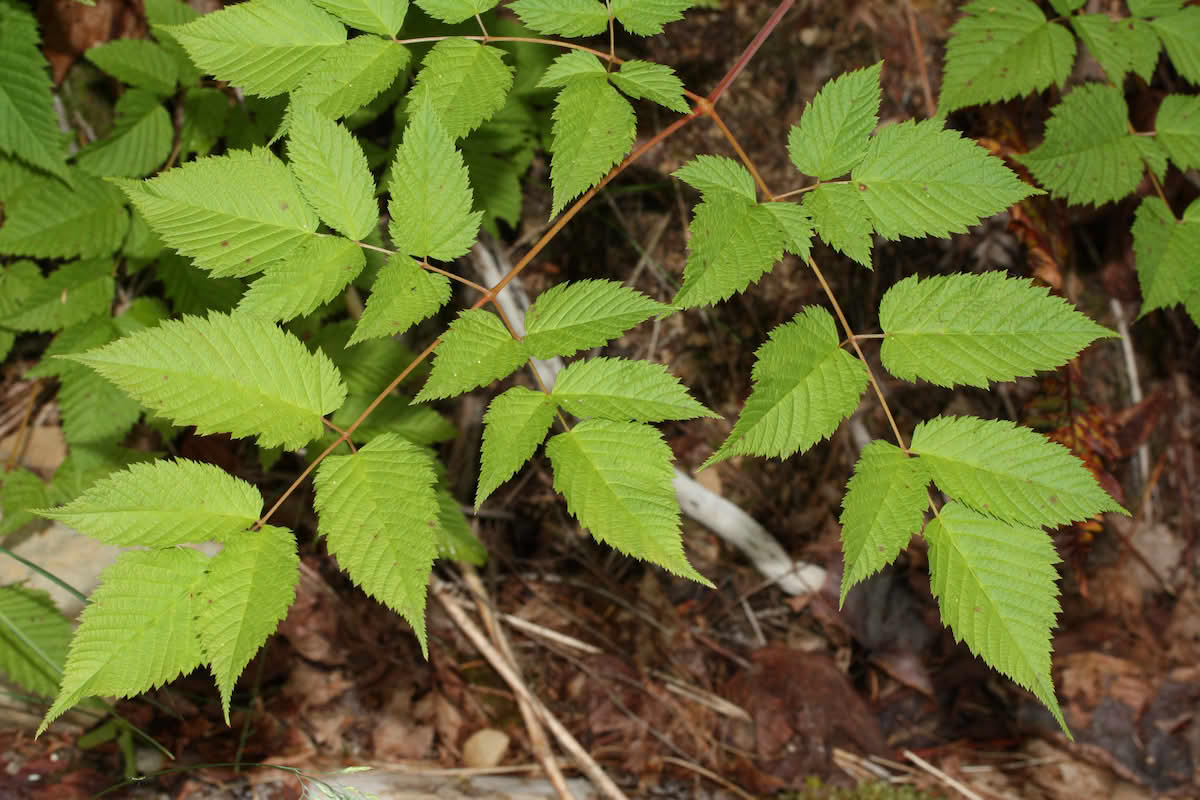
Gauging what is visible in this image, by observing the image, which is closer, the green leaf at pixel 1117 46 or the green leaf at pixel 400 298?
the green leaf at pixel 400 298

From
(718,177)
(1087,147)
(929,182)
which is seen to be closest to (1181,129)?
(1087,147)

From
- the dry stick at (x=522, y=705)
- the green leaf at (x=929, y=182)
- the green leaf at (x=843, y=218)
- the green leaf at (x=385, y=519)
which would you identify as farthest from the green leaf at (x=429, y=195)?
the dry stick at (x=522, y=705)

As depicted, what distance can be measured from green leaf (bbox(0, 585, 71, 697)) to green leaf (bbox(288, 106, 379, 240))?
1.32 m

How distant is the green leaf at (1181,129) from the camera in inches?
81.3

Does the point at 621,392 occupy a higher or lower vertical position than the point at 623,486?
higher

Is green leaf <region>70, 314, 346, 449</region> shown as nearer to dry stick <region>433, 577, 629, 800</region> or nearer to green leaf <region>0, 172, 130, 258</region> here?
green leaf <region>0, 172, 130, 258</region>

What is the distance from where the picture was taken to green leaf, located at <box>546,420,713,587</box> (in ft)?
4.40

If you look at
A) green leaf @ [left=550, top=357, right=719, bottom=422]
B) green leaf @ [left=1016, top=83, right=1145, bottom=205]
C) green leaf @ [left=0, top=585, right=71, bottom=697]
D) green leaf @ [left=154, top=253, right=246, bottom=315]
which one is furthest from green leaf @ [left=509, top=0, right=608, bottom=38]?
Answer: green leaf @ [left=0, top=585, right=71, bottom=697]

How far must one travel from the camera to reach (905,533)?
4.76 ft

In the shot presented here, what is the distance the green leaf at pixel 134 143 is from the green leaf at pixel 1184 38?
263 centimetres

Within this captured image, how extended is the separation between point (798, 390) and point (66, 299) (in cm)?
195

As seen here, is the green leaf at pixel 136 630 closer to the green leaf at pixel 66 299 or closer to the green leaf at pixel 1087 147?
the green leaf at pixel 66 299

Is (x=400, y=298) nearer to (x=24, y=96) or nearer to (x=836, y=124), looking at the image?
(x=836, y=124)

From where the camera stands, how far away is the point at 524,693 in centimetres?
252
